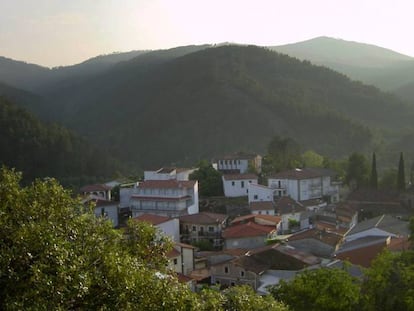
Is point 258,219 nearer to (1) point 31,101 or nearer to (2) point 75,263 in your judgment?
(2) point 75,263

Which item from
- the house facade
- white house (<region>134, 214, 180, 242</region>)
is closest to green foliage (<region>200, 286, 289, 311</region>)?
white house (<region>134, 214, 180, 242</region>)

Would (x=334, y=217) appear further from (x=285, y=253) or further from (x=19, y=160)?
(x=19, y=160)

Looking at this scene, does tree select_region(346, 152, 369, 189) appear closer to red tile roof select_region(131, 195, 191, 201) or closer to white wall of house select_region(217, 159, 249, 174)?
white wall of house select_region(217, 159, 249, 174)

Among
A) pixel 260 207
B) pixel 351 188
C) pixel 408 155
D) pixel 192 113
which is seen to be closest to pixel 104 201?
pixel 260 207

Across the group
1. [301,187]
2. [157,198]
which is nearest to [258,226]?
[157,198]

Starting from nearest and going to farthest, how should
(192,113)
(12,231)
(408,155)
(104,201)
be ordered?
(12,231) < (104,201) < (408,155) < (192,113)

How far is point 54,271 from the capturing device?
616 cm

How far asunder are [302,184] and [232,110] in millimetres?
50049

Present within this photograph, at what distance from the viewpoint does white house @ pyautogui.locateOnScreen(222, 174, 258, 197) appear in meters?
43.3

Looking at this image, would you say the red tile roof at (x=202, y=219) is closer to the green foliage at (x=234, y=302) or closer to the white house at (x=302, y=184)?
the white house at (x=302, y=184)

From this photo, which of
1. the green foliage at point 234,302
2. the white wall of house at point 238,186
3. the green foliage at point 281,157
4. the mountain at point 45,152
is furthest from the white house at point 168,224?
the mountain at point 45,152

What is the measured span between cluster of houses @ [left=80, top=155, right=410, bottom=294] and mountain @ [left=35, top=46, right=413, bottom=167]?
34.0m

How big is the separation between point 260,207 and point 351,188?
41.5ft

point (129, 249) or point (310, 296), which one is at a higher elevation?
point (129, 249)
